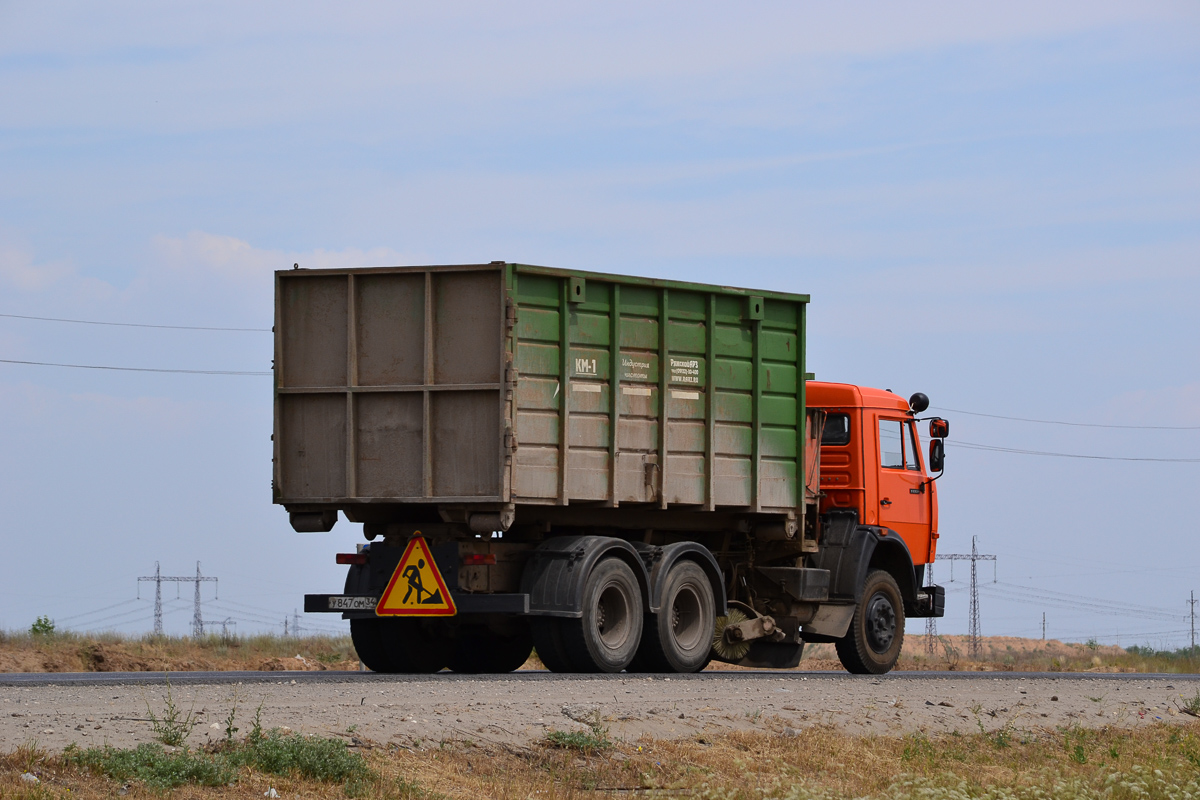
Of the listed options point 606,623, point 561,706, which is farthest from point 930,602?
point 561,706

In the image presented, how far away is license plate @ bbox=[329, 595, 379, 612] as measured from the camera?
15852 mm

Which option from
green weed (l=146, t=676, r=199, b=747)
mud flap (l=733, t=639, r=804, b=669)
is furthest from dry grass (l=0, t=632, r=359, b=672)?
green weed (l=146, t=676, r=199, b=747)

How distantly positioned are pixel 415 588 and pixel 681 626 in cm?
303

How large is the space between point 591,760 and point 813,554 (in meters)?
8.86

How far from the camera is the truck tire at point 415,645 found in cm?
1714

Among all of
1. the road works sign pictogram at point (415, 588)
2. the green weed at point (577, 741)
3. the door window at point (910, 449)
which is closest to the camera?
the green weed at point (577, 741)

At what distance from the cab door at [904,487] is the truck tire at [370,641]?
6.09 metres

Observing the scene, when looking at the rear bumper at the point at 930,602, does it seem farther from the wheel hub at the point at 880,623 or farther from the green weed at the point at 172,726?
the green weed at the point at 172,726

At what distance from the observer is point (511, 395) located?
15.1 m

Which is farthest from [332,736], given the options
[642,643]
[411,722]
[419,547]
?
[642,643]

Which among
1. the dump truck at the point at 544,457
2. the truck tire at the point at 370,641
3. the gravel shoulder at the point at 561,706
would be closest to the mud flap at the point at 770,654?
the dump truck at the point at 544,457

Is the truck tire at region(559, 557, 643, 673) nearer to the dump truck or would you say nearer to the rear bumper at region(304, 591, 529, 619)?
the dump truck

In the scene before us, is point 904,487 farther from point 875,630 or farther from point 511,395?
point 511,395

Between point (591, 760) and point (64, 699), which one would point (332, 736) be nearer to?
point (591, 760)
